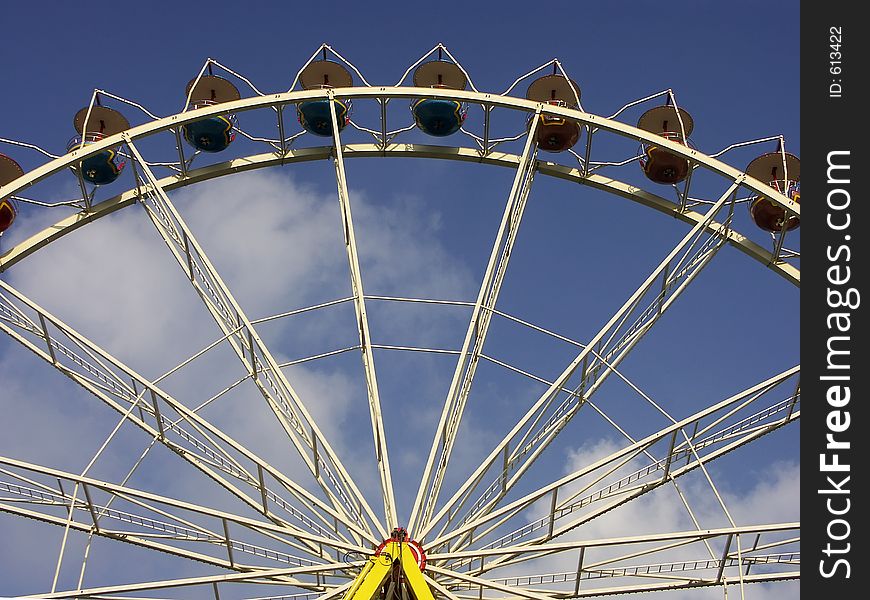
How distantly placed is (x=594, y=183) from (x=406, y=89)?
509 centimetres

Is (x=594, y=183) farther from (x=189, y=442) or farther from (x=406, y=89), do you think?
(x=189, y=442)

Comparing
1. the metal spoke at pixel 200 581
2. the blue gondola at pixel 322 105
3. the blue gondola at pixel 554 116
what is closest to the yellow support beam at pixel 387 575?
the metal spoke at pixel 200 581

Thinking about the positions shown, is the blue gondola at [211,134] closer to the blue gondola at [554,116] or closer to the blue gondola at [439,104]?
the blue gondola at [439,104]

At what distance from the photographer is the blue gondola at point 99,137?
23688 millimetres

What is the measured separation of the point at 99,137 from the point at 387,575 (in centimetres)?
1444

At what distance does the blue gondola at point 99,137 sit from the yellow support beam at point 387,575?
1221 centimetres

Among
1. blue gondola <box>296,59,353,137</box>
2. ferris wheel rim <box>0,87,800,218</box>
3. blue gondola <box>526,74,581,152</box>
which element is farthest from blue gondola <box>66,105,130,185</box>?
blue gondola <box>526,74,581,152</box>

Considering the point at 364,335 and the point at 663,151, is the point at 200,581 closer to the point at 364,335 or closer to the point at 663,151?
the point at 364,335

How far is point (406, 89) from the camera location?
2370 cm

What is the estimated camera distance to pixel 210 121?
957 inches
